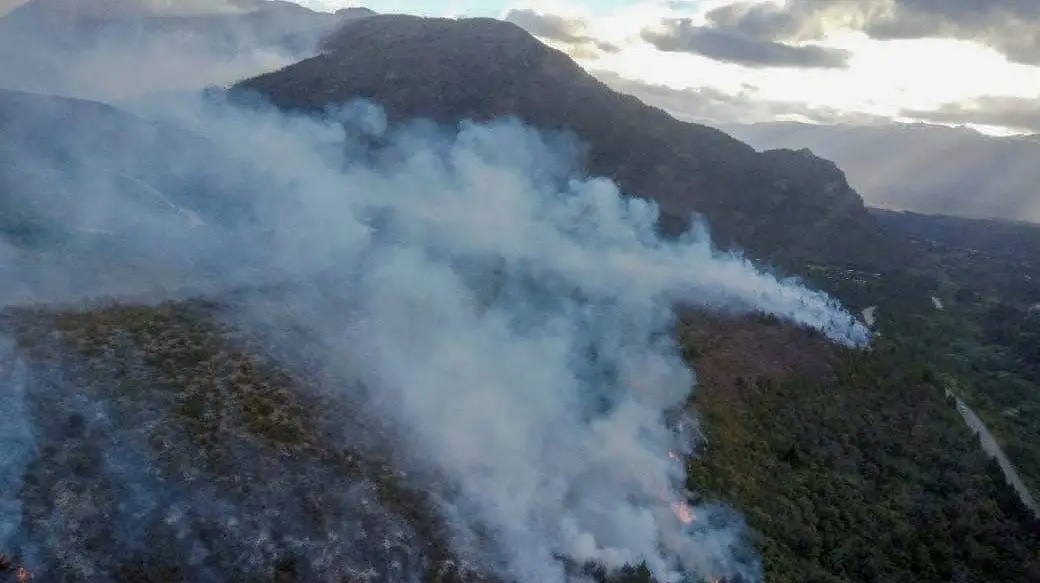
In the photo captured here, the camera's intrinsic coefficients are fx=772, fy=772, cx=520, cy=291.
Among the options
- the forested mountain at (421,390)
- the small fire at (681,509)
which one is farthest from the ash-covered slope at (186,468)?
the small fire at (681,509)

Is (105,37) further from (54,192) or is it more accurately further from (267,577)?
(267,577)

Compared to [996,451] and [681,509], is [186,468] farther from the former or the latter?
[996,451]

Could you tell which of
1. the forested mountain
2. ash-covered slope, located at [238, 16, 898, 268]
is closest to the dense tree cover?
the forested mountain

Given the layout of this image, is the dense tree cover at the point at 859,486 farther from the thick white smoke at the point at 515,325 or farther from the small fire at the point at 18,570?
the small fire at the point at 18,570

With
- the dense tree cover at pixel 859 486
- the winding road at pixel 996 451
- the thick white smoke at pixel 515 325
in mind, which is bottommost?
the winding road at pixel 996 451

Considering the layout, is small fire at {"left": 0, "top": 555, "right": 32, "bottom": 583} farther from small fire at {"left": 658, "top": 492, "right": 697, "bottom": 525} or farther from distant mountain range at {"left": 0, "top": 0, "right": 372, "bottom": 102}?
distant mountain range at {"left": 0, "top": 0, "right": 372, "bottom": 102}

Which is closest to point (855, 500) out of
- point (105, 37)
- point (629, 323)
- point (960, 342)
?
point (629, 323)
